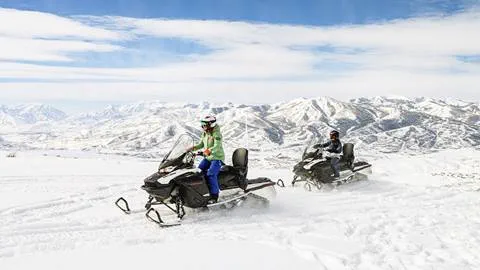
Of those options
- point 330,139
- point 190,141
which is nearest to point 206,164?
point 190,141

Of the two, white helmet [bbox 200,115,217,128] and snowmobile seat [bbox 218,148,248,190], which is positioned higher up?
white helmet [bbox 200,115,217,128]

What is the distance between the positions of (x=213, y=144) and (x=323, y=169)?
210 inches

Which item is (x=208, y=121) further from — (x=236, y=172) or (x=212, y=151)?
(x=236, y=172)

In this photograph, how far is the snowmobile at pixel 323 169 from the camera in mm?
14289

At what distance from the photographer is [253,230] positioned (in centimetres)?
862

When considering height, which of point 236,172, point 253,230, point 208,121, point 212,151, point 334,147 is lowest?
point 253,230

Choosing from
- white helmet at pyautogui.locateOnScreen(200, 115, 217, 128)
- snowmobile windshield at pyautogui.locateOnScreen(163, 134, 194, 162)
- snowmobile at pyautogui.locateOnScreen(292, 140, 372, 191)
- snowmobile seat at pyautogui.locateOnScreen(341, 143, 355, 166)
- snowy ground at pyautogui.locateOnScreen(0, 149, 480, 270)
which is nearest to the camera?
snowy ground at pyautogui.locateOnScreen(0, 149, 480, 270)

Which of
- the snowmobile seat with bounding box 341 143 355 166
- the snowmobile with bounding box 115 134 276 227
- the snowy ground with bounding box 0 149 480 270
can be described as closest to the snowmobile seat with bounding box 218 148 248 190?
the snowmobile with bounding box 115 134 276 227

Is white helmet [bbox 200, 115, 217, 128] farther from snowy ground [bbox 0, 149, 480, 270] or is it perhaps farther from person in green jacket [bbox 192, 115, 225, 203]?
snowy ground [bbox 0, 149, 480, 270]

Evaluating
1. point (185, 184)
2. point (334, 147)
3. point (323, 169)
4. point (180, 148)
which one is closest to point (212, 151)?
point (180, 148)

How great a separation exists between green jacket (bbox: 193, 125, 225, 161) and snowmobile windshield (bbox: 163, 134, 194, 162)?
10.4 inches

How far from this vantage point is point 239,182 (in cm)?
1080

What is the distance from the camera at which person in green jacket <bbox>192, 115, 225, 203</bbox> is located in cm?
995

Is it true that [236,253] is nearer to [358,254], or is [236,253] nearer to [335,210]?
[358,254]
